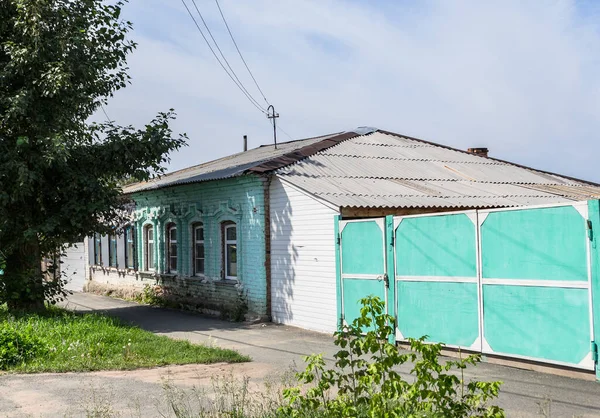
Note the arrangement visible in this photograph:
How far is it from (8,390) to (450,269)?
6535 millimetres

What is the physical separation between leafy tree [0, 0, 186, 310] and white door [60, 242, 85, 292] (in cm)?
1091

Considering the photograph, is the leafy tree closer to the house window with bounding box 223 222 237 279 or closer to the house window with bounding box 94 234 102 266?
the house window with bounding box 223 222 237 279

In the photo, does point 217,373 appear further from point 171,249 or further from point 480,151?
point 480,151

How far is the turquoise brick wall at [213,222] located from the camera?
15281 millimetres

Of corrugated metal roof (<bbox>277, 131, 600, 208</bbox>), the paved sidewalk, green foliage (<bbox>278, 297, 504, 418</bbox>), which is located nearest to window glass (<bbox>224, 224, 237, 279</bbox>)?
corrugated metal roof (<bbox>277, 131, 600, 208</bbox>)

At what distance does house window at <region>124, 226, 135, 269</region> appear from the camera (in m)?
22.4

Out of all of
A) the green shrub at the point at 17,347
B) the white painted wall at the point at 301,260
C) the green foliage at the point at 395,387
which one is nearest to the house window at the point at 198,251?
the white painted wall at the point at 301,260

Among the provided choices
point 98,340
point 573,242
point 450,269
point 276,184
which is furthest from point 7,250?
point 573,242

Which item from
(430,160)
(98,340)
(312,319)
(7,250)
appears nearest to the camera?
(98,340)

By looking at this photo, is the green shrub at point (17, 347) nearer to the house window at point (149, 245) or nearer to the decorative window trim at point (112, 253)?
the house window at point (149, 245)

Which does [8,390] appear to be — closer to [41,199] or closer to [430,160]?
[41,199]

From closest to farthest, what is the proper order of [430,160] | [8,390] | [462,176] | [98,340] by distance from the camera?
[8,390]
[98,340]
[462,176]
[430,160]

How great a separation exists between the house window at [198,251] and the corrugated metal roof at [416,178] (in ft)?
13.7

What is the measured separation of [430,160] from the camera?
18.9 meters
